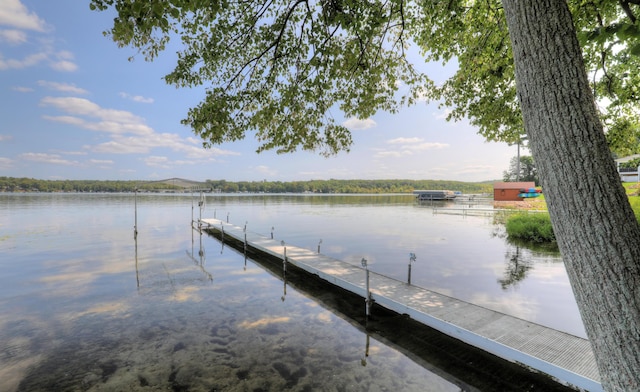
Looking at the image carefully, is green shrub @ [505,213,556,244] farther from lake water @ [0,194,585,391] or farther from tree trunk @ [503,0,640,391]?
tree trunk @ [503,0,640,391]

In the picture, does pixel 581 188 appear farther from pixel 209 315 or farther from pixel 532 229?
pixel 532 229

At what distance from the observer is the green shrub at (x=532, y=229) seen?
18.6 metres

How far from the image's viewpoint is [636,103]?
37.1 feet

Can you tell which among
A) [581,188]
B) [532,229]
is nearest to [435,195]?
[532,229]

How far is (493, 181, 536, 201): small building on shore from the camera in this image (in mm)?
44500

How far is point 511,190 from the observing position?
45.3 meters

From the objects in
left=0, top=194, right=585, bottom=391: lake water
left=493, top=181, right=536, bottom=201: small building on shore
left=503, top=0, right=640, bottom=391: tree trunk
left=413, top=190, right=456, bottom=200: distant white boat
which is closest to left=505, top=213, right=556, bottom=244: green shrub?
left=0, top=194, right=585, bottom=391: lake water

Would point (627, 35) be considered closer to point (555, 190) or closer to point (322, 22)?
point (555, 190)

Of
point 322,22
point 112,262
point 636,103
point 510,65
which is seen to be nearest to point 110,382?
point 322,22

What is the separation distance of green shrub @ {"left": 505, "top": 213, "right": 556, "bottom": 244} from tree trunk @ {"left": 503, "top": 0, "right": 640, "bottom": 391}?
19879mm

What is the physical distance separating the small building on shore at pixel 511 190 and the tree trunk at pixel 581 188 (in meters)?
49.2

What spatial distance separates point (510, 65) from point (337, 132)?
19.8 feet

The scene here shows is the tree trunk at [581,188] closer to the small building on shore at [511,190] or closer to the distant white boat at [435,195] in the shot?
the small building on shore at [511,190]

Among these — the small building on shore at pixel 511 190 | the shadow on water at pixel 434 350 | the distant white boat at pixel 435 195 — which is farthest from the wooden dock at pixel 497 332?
the distant white boat at pixel 435 195
